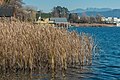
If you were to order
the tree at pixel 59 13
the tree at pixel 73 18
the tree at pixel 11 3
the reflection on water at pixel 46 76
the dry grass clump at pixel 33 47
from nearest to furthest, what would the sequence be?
the reflection on water at pixel 46 76 → the dry grass clump at pixel 33 47 → the tree at pixel 11 3 → the tree at pixel 59 13 → the tree at pixel 73 18

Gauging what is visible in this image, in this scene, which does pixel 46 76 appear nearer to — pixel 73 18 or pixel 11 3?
pixel 11 3

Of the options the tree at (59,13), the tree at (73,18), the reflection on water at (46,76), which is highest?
the reflection on water at (46,76)

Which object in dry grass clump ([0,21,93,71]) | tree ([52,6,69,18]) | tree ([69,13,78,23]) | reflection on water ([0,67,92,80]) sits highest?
dry grass clump ([0,21,93,71])

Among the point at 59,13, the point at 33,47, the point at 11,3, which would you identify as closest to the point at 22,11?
the point at 11,3

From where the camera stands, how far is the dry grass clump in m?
15.6

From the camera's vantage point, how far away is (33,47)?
634 inches

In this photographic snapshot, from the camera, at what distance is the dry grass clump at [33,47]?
15562mm

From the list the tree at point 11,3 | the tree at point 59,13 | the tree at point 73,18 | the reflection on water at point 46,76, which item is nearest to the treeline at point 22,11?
the tree at point 11,3

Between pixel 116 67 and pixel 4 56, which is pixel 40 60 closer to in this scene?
pixel 4 56

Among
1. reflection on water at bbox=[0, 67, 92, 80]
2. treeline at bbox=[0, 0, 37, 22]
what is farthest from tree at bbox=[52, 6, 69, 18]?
reflection on water at bbox=[0, 67, 92, 80]

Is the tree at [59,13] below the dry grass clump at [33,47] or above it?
below

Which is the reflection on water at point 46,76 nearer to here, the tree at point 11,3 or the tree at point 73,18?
the tree at point 11,3

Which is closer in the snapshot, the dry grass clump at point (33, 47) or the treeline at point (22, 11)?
the dry grass clump at point (33, 47)

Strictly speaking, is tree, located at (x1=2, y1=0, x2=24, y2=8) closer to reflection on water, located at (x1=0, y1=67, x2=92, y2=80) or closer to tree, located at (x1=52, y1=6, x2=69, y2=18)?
reflection on water, located at (x1=0, y1=67, x2=92, y2=80)
